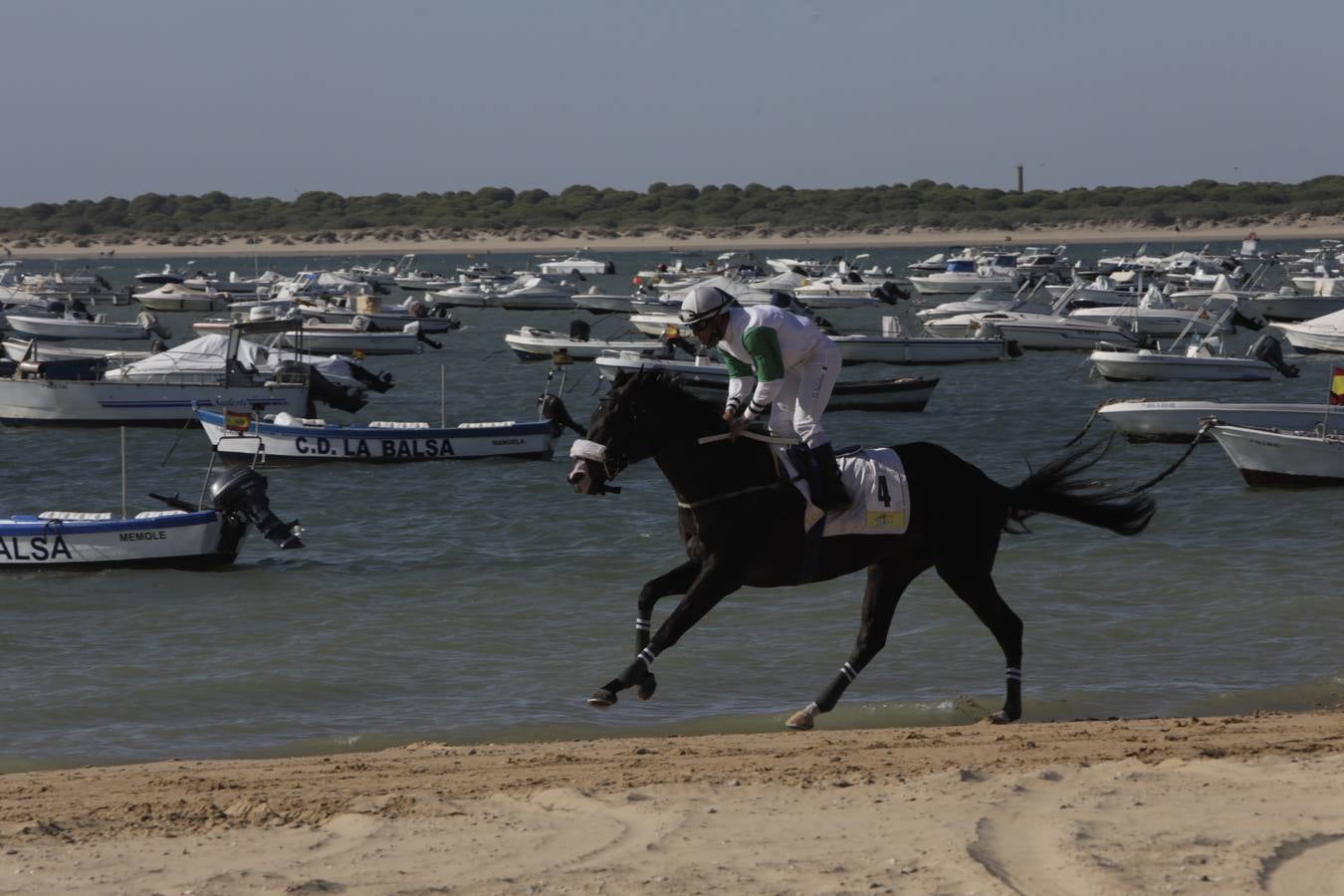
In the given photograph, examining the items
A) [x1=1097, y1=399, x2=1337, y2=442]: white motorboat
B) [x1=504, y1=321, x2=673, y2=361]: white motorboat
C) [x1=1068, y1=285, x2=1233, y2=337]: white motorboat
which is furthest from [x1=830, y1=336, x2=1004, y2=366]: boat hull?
[x1=1097, y1=399, x2=1337, y2=442]: white motorboat

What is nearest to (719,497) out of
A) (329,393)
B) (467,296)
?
(329,393)

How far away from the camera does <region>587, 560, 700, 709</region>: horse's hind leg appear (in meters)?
11.1

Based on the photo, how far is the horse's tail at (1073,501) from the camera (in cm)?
1238

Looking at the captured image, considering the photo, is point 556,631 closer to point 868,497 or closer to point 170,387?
point 868,497

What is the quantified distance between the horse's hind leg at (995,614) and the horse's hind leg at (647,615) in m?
1.70

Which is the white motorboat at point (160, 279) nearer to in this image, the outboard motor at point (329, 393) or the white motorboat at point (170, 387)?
the white motorboat at point (170, 387)

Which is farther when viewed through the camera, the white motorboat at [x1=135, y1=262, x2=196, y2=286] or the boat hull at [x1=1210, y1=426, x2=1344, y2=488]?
the white motorboat at [x1=135, y1=262, x2=196, y2=286]

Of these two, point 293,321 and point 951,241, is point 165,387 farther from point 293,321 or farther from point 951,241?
point 951,241

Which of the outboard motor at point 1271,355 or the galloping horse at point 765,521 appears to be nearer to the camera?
the galloping horse at point 765,521

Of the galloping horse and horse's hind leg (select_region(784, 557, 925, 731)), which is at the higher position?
the galloping horse

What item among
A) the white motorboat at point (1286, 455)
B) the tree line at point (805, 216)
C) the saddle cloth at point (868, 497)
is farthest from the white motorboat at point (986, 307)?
the tree line at point (805, 216)

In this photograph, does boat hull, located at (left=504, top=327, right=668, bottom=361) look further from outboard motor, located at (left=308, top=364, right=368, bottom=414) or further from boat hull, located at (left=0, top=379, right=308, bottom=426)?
boat hull, located at (left=0, top=379, right=308, bottom=426)

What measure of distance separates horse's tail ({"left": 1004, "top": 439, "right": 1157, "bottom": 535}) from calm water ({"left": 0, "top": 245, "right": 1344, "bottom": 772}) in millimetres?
1574

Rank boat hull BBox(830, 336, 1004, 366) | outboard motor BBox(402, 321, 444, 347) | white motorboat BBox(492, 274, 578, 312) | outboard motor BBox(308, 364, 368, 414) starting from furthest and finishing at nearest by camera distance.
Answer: white motorboat BBox(492, 274, 578, 312) → outboard motor BBox(402, 321, 444, 347) → boat hull BBox(830, 336, 1004, 366) → outboard motor BBox(308, 364, 368, 414)
